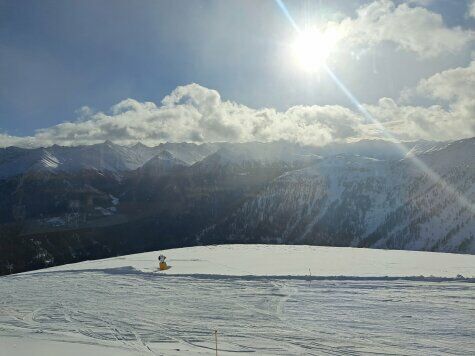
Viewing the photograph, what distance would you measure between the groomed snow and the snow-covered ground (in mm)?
110

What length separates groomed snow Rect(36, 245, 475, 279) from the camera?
27.1 m

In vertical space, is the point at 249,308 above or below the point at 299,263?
below

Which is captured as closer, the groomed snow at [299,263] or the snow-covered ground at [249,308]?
the snow-covered ground at [249,308]

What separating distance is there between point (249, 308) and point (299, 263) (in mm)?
11913

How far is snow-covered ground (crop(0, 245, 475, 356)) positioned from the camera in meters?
15.8

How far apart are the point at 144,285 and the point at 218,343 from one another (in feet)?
40.2

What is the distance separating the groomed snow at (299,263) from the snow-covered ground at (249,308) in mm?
110

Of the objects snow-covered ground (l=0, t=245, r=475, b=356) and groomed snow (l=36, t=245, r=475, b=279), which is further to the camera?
groomed snow (l=36, t=245, r=475, b=279)

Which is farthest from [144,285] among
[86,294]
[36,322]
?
[36,322]

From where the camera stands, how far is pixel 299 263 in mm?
32281

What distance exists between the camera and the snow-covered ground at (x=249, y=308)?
15836 millimetres

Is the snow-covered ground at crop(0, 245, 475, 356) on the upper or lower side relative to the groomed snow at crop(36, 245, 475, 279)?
lower

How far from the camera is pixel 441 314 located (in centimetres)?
1842

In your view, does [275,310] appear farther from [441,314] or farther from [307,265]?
[307,265]
